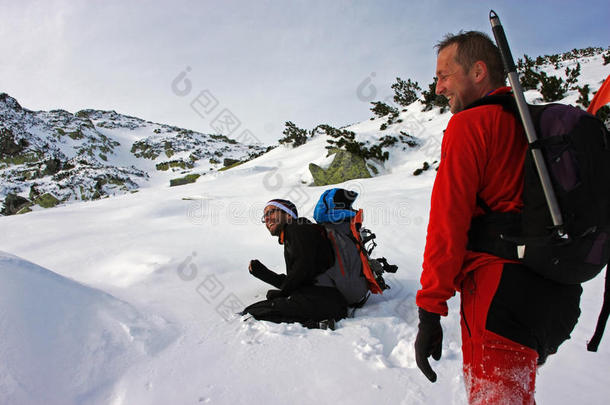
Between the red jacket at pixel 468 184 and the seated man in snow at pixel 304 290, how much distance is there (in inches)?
58.6

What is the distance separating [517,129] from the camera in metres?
1.15

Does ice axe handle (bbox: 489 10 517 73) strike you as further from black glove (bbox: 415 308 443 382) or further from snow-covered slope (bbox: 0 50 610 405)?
snow-covered slope (bbox: 0 50 610 405)

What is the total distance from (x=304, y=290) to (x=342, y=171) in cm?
694

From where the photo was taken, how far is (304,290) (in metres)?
2.80

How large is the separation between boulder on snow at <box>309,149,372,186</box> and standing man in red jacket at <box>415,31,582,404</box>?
789cm

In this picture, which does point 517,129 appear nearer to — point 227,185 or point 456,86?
point 456,86

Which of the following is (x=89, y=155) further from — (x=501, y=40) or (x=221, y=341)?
Result: (x=501, y=40)

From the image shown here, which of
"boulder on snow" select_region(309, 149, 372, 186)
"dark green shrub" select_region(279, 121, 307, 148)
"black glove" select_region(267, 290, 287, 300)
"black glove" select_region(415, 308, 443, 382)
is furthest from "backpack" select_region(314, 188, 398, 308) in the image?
"dark green shrub" select_region(279, 121, 307, 148)

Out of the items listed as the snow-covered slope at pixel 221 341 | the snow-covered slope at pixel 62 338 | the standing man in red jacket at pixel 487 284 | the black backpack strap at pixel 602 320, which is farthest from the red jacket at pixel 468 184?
the snow-covered slope at pixel 62 338

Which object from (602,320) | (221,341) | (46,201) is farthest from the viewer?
(46,201)

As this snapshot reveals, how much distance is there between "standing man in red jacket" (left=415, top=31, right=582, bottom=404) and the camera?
110 cm

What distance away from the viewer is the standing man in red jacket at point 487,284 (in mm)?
1097

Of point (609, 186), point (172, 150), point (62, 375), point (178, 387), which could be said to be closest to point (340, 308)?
point (178, 387)

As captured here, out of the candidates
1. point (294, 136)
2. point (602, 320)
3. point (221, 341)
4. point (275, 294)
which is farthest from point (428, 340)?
point (294, 136)
